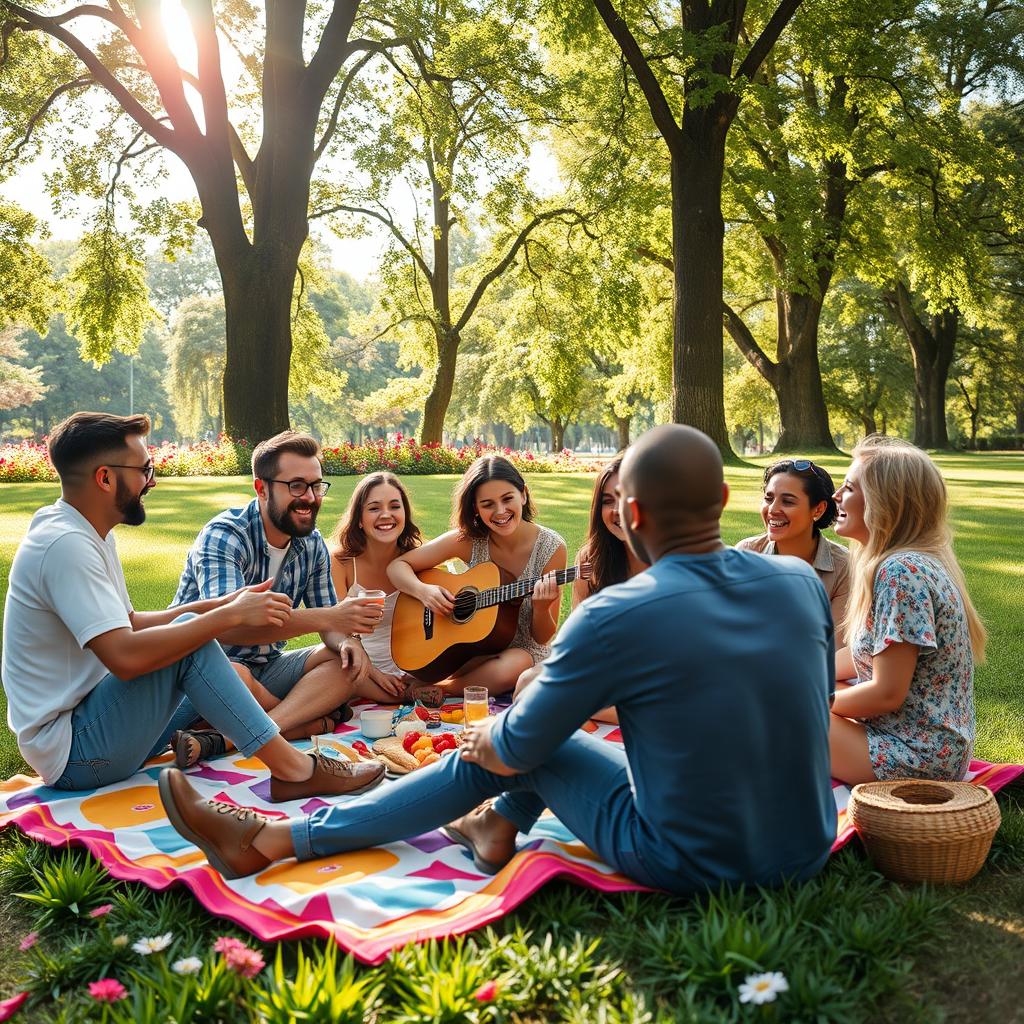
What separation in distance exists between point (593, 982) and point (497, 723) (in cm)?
70

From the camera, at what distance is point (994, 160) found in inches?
698

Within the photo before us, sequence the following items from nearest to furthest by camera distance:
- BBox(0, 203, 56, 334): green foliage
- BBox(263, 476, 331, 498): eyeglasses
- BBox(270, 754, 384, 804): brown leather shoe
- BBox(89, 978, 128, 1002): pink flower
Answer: BBox(89, 978, 128, 1002): pink flower, BBox(270, 754, 384, 804): brown leather shoe, BBox(263, 476, 331, 498): eyeglasses, BBox(0, 203, 56, 334): green foliage

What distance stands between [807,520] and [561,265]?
19752 millimetres

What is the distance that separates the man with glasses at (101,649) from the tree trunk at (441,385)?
72.3 feet

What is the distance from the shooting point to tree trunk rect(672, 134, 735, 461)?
13.7m

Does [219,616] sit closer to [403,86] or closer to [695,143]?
[695,143]

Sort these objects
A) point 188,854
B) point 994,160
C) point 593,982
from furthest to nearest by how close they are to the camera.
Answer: point 994,160 < point 188,854 < point 593,982

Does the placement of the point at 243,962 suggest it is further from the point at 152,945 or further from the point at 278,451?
the point at 278,451

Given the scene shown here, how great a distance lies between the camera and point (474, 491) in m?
5.62

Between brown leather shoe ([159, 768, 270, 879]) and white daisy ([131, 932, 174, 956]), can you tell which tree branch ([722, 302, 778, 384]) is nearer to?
brown leather shoe ([159, 768, 270, 879])

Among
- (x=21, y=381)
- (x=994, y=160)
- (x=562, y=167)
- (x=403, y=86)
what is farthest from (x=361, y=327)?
(x=21, y=381)

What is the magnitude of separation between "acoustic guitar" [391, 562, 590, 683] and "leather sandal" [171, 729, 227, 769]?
1430 millimetres

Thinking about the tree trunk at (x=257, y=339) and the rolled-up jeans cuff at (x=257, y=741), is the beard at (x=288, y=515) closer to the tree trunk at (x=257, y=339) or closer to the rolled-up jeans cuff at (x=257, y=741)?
the rolled-up jeans cuff at (x=257, y=741)

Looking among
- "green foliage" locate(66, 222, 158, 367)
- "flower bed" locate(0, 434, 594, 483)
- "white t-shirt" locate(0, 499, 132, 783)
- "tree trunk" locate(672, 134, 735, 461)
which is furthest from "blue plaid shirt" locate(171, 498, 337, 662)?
"green foliage" locate(66, 222, 158, 367)
